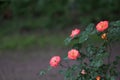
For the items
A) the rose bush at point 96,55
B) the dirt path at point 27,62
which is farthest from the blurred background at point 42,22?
the rose bush at point 96,55

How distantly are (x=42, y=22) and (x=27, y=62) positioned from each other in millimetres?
3148

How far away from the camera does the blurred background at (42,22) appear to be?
806 centimetres

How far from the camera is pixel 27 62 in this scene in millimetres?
7105

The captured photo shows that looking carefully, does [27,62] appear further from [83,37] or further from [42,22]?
[83,37]

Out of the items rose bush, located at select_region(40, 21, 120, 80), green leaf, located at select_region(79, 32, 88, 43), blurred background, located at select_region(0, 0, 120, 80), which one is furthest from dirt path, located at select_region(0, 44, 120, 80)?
green leaf, located at select_region(79, 32, 88, 43)

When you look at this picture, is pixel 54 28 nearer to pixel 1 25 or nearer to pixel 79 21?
pixel 79 21

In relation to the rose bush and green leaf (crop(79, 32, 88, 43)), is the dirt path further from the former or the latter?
green leaf (crop(79, 32, 88, 43))

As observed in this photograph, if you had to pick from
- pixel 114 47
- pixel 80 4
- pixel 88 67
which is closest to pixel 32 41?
pixel 80 4

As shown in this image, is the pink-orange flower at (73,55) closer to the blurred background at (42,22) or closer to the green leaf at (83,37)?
the green leaf at (83,37)

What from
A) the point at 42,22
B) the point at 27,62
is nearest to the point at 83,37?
the point at 27,62

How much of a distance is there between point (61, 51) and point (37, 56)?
538 millimetres

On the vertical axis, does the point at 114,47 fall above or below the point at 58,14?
below

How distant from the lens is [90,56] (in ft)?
11.0

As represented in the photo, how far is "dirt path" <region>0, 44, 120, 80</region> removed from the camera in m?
5.78
